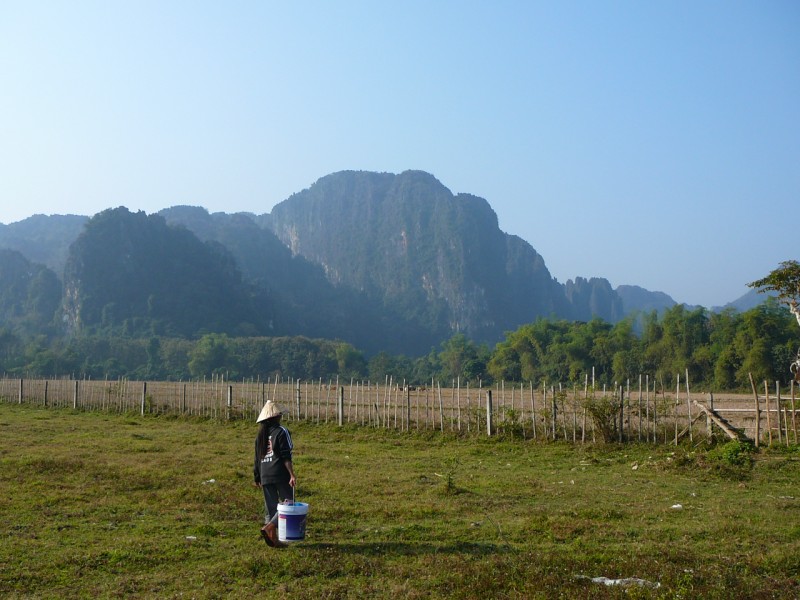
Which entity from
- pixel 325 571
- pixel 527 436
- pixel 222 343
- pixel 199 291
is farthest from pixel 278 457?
pixel 199 291

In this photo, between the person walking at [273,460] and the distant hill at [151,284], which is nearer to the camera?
the person walking at [273,460]

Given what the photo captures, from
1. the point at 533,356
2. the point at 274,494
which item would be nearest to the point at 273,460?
the point at 274,494

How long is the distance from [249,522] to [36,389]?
30.8m

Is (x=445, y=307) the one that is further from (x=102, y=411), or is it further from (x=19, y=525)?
(x=19, y=525)

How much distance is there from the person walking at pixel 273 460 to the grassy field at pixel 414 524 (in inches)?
21.6

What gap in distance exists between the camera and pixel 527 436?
18.5 metres

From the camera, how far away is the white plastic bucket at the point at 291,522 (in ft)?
24.2

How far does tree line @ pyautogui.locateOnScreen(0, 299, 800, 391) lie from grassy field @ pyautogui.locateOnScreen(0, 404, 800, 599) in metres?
9.86

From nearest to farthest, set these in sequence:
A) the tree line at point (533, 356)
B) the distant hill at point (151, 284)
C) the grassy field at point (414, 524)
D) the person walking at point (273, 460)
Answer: the grassy field at point (414, 524), the person walking at point (273, 460), the tree line at point (533, 356), the distant hill at point (151, 284)

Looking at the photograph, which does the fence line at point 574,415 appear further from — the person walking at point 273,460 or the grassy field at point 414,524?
the person walking at point 273,460

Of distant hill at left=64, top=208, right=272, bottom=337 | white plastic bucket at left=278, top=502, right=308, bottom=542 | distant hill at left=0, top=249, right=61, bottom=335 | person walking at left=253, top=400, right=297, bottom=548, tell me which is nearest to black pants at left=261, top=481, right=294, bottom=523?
person walking at left=253, top=400, right=297, bottom=548

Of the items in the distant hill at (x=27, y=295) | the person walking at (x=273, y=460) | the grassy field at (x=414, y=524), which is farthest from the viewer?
the distant hill at (x=27, y=295)

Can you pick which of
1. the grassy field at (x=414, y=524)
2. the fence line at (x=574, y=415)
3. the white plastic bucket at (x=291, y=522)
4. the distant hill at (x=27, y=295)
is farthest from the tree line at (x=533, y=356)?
the distant hill at (x=27, y=295)

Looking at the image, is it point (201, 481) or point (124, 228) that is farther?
point (124, 228)
